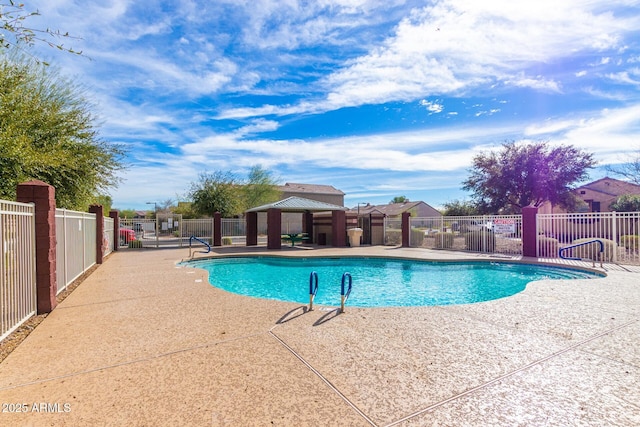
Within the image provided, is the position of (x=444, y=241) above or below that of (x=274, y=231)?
below

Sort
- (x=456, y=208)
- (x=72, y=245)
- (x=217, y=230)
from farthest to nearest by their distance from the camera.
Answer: (x=456, y=208) < (x=217, y=230) < (x=72, y=245)

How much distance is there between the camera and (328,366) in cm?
321

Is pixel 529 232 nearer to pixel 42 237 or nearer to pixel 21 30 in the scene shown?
pixel 42 237

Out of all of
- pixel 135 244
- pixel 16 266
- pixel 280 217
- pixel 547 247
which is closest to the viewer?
pixel 16 266

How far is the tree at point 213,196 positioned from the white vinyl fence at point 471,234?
14.6 m

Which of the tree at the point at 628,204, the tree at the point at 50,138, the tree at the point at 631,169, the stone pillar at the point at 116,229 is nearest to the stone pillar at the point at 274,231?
the tree at the point at 50,138

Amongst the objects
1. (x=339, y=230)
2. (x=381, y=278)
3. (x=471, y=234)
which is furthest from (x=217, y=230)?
(x=471, y=234)

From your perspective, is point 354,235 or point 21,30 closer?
point 21,30

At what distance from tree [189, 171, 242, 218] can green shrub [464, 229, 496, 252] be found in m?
19.3

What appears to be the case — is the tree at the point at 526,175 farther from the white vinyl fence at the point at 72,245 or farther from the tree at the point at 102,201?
the white vinyl fence at the point at 72,245

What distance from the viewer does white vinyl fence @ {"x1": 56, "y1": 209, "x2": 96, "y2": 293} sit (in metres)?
6.66

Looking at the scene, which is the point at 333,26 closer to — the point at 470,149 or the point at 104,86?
the point at 104,86

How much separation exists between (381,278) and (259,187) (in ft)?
89.6

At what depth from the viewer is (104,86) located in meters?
9.91
